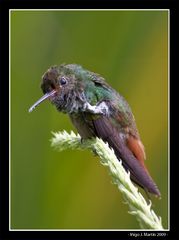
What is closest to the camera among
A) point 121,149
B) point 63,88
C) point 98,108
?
point 121,149

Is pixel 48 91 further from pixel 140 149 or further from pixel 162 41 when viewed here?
pixel 162 41

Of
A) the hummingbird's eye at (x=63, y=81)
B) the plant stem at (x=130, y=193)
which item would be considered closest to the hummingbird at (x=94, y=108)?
the hummingbird's eye at (x=63, y=81)

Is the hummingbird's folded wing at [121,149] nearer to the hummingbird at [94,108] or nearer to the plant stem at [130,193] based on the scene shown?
the hummingbird at [94,108]

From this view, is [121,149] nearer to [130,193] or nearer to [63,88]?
[63,88]

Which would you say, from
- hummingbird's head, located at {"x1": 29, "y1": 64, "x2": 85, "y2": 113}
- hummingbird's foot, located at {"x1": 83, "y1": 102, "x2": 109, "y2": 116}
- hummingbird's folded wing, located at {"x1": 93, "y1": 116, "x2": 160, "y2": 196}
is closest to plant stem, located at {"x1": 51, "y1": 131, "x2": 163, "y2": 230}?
hummingbird's folded wing, located at {"x1": 93, "y1": 116, "x2": 160, "y2": 196}

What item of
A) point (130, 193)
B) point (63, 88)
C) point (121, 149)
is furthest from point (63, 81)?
point (130, 193)

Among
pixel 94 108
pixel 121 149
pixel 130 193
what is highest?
pixel 94 108

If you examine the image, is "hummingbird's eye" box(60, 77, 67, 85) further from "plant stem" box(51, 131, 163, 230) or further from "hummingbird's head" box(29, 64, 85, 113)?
"plant stem" box(51, 131, 163, 230)

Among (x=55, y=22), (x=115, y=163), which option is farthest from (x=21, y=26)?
(x=115, y=163)
